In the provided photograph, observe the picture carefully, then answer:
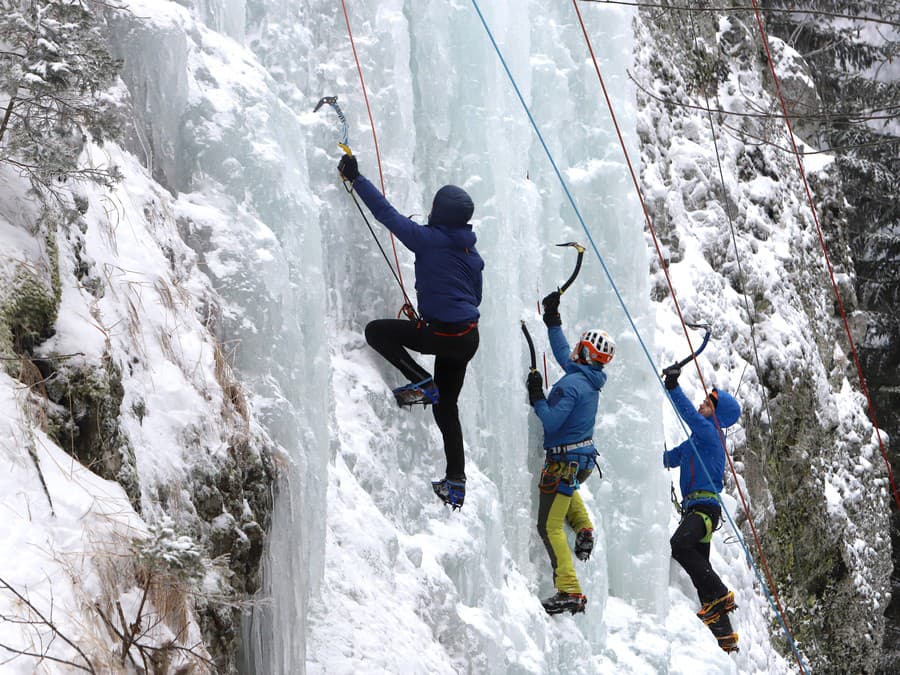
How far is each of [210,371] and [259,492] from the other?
1.56ft

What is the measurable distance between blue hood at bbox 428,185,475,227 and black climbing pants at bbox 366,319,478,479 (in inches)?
20.8

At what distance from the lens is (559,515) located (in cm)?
627

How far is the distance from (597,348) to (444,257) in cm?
146

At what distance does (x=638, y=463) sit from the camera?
24.6 ft

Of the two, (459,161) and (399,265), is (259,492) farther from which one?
(459,161)

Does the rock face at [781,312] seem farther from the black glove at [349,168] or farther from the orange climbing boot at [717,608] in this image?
the black glove at [349,168]

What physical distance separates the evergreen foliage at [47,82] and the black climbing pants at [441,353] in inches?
87.8

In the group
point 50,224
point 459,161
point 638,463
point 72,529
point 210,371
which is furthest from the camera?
point 638,463

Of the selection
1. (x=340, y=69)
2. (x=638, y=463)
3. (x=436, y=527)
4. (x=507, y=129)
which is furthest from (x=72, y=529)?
(x=638, y=463)

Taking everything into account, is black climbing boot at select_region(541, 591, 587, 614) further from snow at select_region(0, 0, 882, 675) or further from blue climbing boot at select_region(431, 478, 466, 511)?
blue climbing boot at select_region(431, 478, 466, 511)

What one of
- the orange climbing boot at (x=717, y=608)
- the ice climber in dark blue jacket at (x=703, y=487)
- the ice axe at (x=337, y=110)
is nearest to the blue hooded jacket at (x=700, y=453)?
the ice climber in dark blue jacket at (x=703, y=487)

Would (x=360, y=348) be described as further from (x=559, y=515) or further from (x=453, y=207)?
(x=559, y=515)

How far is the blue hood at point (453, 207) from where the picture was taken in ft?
16.4

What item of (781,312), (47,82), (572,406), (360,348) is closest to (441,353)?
(360,348)
